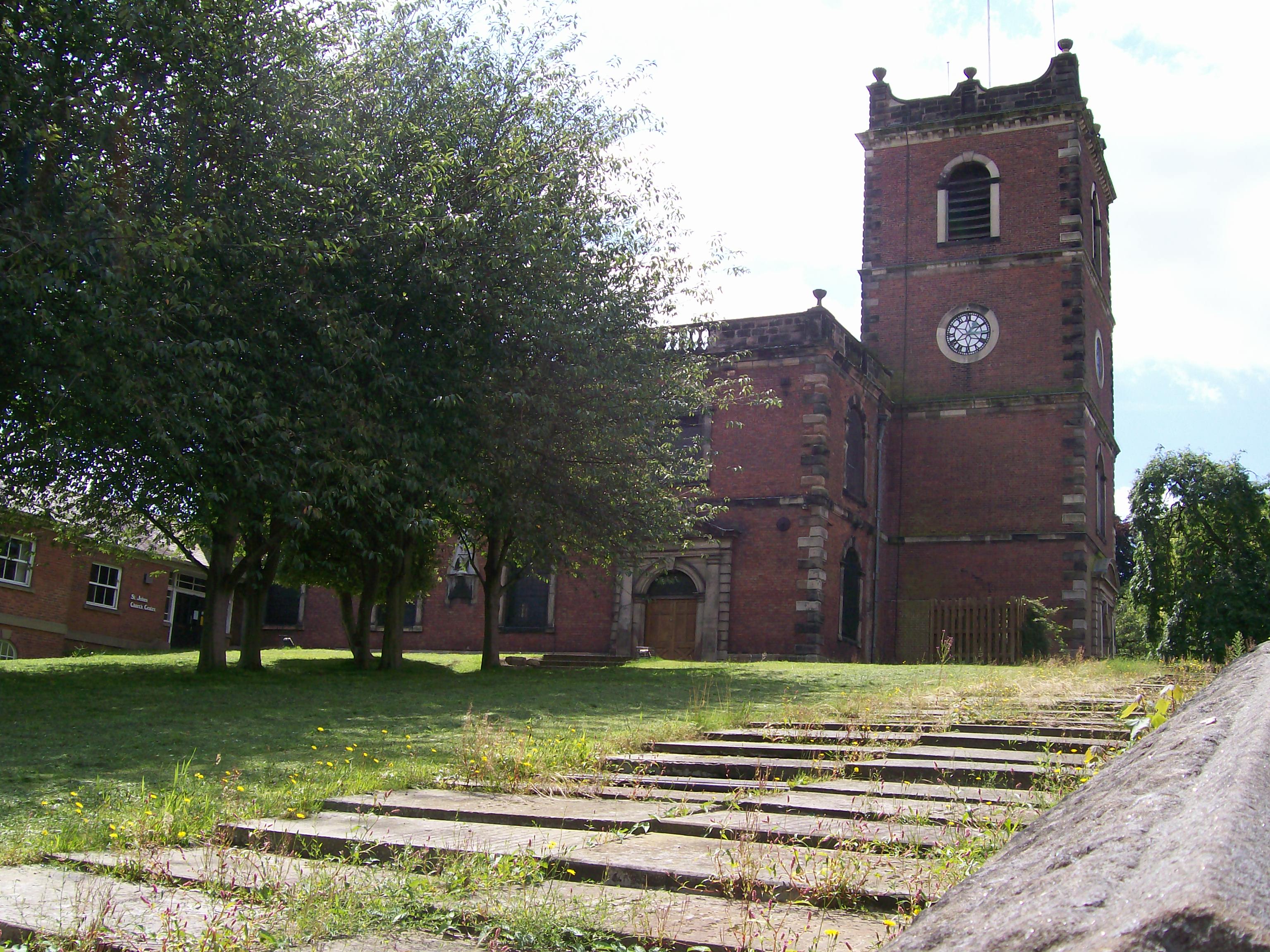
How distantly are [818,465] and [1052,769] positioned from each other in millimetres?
20460

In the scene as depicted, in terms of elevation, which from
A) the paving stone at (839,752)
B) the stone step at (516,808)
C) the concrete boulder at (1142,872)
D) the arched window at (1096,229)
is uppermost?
the arched window at (1096,229)

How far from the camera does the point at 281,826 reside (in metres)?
5.65

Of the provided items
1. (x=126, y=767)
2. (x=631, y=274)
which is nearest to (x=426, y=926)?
(x=126, y=767)

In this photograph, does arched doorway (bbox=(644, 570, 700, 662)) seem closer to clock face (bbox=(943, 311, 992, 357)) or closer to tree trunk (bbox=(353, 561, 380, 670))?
tree trunk (bbox=(353, 561, 380, 670))

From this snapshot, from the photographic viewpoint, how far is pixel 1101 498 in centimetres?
3244

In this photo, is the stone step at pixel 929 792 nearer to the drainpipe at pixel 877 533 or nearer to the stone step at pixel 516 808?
the stone step at pixel 516 808

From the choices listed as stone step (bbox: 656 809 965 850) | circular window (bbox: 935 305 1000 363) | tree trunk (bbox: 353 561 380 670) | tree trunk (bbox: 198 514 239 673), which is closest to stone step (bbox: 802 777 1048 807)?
stone step (bbox: 656 809 965 850)

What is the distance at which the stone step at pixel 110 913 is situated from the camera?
12.3 feet

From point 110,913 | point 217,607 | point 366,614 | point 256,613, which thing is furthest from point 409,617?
point 110,913

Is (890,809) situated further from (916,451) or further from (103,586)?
(103,586)

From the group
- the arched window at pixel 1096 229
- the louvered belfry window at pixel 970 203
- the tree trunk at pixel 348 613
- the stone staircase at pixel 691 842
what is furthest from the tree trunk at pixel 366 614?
the arched window at pixel 1096 229

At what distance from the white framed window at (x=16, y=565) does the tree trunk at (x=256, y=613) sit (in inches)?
524

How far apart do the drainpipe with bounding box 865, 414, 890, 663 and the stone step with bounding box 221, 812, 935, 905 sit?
80.9ft

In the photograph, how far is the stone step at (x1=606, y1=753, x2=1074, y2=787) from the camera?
6977mm
